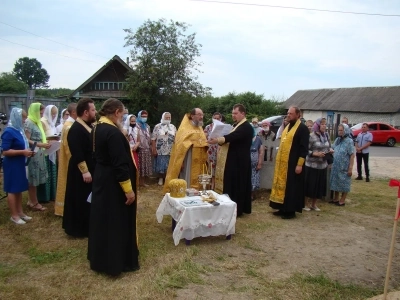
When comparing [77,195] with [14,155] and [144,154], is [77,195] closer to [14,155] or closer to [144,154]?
[14,155]

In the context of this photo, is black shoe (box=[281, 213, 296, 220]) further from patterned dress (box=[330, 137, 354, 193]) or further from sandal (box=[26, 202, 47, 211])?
sandal (box=[26, 202, 47, 211])

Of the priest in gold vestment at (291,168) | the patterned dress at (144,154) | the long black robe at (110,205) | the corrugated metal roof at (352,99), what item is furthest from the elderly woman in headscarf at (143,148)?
the corrugated metal roof at (352,99)

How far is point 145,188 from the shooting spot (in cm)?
841

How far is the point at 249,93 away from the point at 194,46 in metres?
11.6

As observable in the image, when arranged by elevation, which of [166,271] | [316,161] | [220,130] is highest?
[220,130]

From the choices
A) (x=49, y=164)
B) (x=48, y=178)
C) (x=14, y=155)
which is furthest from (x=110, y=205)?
(x=48, y=178)

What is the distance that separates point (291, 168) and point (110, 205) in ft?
11.7

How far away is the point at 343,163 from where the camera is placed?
23.6 ft

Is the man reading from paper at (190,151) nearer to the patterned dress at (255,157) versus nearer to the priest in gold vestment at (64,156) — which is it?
the patterned dress at (255,157)

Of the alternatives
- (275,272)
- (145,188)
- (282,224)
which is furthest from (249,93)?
(275,272)

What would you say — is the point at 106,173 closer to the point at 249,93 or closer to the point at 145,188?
the point at 145,188

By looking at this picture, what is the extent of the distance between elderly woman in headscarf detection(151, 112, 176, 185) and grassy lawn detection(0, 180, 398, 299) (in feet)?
9.89

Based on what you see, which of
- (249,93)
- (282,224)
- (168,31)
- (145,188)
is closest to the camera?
(282,224)

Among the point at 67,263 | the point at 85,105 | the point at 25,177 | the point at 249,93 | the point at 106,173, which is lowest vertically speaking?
the point at 67,263
